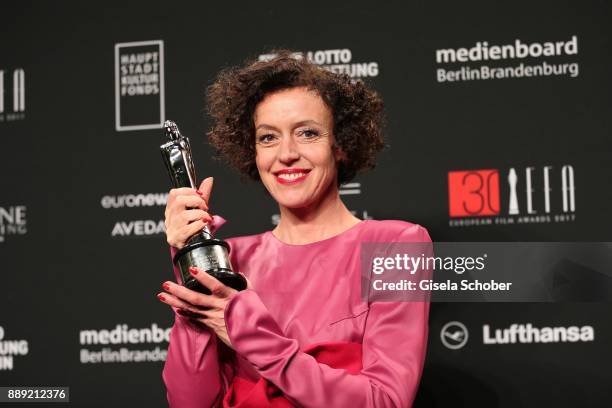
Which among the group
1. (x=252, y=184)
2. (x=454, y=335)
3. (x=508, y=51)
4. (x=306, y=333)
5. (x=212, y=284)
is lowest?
(x=454, y=335)

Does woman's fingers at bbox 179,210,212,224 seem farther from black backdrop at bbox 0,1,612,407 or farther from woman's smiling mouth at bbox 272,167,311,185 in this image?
black backdrop at bbox 0,1,612,407

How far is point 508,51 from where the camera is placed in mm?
2252

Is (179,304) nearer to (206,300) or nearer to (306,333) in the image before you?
(206,300)

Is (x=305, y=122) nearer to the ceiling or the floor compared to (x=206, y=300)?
nearer to the ceiling

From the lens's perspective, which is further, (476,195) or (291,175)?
(476,195)

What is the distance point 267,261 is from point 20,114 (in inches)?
51.3

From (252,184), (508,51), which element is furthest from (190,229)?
(508,51)

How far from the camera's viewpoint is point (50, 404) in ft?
7.97

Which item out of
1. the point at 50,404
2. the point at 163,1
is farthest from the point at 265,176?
the point at 50,404

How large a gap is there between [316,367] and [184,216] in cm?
36

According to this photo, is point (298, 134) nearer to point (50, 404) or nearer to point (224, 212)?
point (224, 212)

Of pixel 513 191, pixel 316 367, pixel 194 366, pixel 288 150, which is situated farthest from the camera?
pixel 513 191

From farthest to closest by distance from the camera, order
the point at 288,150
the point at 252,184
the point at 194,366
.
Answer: the point at 252,184, the point at 288,150, the point at 194,366

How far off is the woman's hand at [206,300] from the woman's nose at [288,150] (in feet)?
0.96
